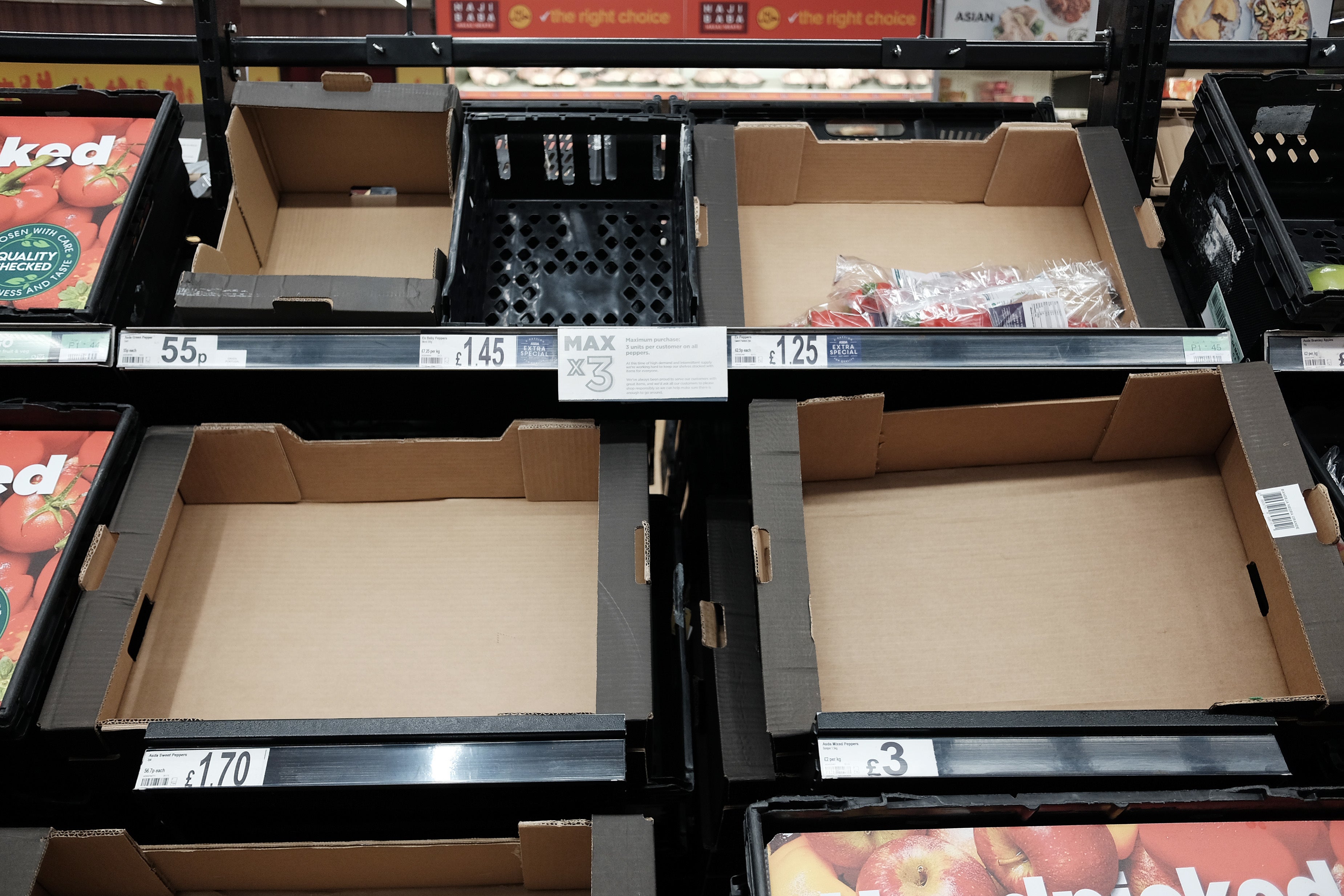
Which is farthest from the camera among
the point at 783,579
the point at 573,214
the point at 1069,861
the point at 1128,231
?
the point at 573,214

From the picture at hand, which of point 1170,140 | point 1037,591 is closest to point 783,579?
point 1037,591

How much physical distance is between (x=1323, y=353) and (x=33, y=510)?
5.57 ft

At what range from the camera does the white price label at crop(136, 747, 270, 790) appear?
0.92 meters

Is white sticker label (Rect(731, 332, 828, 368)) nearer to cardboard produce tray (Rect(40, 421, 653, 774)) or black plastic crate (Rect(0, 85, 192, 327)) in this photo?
cardboard produce tray (Rect(40, 421, 653, 774))

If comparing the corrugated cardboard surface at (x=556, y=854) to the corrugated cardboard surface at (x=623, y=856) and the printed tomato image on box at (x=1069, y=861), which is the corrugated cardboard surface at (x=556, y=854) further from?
the printed tomato image on box at (x=1069, y=861)

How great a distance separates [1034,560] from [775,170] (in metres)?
0.80

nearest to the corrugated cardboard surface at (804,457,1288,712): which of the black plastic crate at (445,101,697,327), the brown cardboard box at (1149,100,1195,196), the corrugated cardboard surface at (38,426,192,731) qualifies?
the black plastic crate at (445,101,697,327)

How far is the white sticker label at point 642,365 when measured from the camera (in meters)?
1.12

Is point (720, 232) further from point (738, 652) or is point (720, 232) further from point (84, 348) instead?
point (84, 348)

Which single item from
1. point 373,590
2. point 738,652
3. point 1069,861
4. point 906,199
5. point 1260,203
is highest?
point 906,199

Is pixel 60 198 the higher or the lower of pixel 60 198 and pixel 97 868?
the higher

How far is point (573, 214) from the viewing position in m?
1.55

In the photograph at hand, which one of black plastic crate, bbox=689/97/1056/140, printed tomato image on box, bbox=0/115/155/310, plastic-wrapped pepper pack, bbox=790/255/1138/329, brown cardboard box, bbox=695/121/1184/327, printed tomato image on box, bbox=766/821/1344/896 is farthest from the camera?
black plastic crate, bbox=689/97/1056/140

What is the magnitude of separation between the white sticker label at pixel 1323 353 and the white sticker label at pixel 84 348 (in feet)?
5.16
